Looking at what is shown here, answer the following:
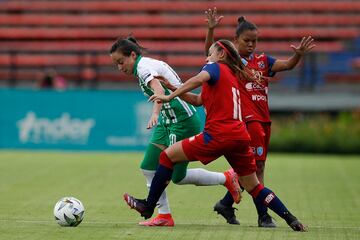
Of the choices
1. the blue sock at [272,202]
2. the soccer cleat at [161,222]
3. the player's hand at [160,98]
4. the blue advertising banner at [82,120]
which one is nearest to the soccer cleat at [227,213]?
the soccer cleat at [161,222]

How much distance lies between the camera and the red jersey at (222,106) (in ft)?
29.5

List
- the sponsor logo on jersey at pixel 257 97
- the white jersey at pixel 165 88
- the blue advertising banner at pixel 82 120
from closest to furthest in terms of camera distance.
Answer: the white jersey at pixel 165 88 → the sponsor logo on jersey at pixel 257 97 → the blue advertising banner at pixel 82 120

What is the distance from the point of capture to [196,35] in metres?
29.6

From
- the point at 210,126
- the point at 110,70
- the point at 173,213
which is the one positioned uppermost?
the point at 210,126

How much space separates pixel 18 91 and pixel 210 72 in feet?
49.3

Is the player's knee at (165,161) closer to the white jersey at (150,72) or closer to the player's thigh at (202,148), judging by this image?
the player's thigh at (202,148)

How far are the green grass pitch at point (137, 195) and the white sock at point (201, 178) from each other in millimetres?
422

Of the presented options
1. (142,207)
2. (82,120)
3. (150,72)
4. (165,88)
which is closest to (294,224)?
(142,207)

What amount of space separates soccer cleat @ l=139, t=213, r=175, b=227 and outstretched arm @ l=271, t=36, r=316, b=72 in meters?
1.86

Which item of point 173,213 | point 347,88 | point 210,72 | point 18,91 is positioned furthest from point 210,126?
point 347,88

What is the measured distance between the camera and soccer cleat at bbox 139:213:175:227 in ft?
32.1

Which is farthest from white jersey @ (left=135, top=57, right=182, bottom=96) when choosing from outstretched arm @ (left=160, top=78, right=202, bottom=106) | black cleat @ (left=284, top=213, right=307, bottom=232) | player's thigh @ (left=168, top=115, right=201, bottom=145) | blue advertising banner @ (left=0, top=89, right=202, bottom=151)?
blue advertising banner @ (left=0, top=89, right=202, bottom=151)

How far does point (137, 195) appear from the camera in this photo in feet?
44.2

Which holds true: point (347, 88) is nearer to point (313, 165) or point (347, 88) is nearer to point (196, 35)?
point (196, 35)
